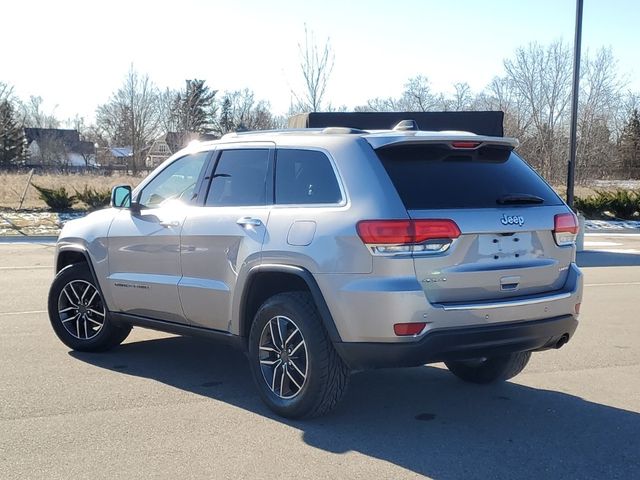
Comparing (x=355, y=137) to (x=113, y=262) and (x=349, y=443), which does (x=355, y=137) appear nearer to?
(x=349, y=443)

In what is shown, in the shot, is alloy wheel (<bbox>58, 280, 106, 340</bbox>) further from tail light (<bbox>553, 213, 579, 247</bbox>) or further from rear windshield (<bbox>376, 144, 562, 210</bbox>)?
tail light (<bbox>553, 213, 579, 247</bbox>)

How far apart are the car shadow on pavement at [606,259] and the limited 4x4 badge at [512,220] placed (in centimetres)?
1074

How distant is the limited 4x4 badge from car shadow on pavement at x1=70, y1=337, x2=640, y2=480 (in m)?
1.34

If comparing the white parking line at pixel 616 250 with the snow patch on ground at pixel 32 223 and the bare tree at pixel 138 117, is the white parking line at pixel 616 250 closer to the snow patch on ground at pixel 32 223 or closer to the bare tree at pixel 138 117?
the snow patch on ground at pixel 32 223

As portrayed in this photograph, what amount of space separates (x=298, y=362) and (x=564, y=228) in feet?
6.57

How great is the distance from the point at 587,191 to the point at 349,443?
35.1 meters

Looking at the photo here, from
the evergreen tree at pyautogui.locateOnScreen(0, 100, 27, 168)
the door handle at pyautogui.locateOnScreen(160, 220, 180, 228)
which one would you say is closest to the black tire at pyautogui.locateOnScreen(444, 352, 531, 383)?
the door handle at pyautogui.locateOnScreen(160, 220, 180, 228)

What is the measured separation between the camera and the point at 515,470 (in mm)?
4031

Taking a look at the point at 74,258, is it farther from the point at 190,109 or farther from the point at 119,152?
the point at 119,152

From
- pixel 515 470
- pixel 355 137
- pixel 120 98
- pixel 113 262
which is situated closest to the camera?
pixel 515 470

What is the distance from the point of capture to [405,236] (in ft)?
13.9

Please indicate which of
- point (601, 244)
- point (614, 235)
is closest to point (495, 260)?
point (601, 244)

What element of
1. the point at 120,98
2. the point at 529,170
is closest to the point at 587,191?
the point at 529,170

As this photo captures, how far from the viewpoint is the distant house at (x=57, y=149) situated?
240ft
